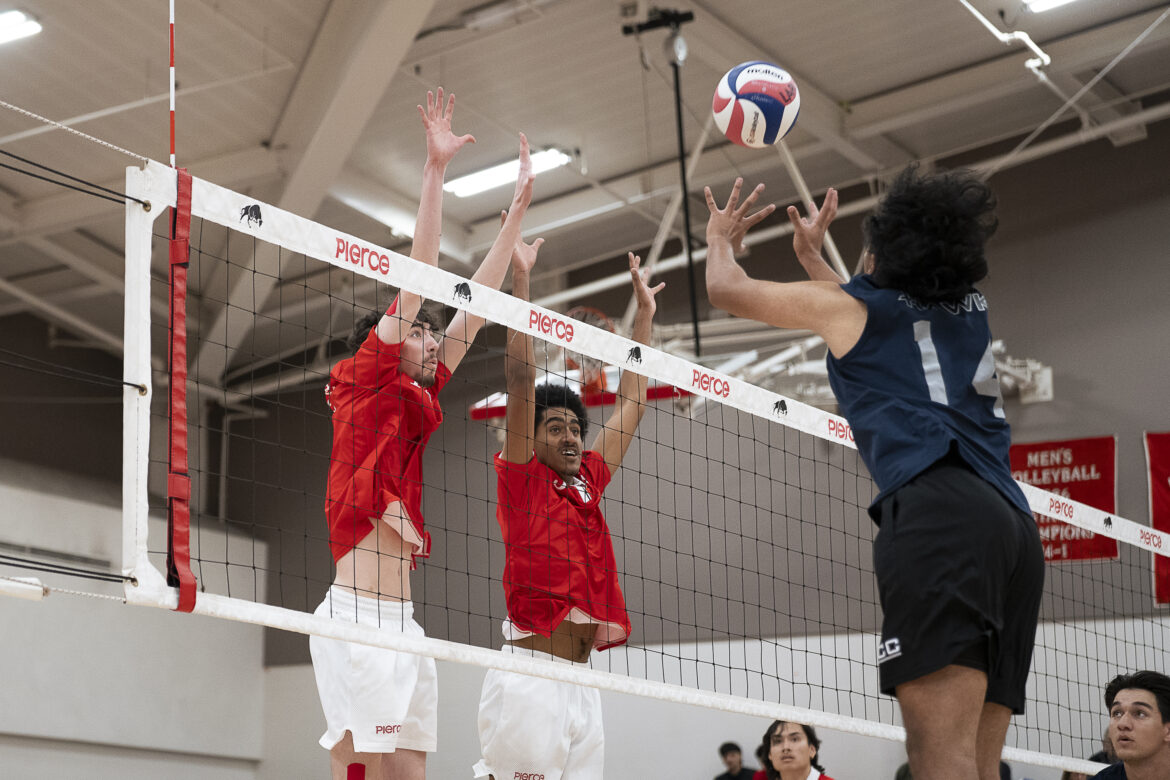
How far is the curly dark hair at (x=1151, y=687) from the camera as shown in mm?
4992

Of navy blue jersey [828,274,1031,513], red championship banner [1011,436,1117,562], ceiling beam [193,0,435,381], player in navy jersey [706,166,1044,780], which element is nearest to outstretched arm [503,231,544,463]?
player in navy jersey [706,166,1044,780]

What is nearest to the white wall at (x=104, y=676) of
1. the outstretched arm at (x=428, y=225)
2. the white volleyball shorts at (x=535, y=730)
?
the white volleyball shorts at (x=535, y=730)

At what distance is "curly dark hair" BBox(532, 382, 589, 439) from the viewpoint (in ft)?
16.9

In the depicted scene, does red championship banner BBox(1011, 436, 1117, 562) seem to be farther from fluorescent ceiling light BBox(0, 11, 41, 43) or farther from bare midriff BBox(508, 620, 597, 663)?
fluorescent ceiling light BBox(0, 11, 41, 43)

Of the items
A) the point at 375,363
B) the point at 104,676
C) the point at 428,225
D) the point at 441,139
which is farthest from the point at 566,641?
the point at 104,676

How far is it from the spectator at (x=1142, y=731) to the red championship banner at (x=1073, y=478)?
6.80 metres

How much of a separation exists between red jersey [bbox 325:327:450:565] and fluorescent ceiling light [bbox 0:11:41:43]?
23.0ft

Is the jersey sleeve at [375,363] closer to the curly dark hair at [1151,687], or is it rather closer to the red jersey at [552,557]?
the red jersey at [552,557]

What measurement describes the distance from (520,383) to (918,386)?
2.21 meters

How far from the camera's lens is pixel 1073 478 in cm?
1224

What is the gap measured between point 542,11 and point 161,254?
5.86 m

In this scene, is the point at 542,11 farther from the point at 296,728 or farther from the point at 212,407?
the point at 296,728

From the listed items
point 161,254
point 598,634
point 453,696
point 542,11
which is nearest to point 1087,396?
point 542,11

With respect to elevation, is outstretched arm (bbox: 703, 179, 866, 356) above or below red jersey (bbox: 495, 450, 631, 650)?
above
